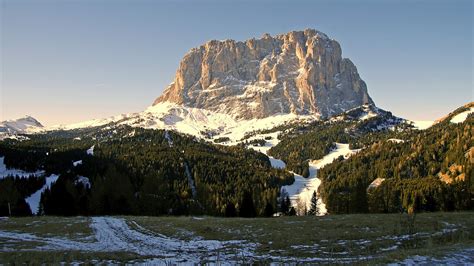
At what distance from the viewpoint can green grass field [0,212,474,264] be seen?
75.0ft

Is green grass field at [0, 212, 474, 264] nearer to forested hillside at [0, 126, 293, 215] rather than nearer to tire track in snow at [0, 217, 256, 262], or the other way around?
tire track in snow at [0, 217, 256, 262]

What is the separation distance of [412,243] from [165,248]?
1789 centimetres

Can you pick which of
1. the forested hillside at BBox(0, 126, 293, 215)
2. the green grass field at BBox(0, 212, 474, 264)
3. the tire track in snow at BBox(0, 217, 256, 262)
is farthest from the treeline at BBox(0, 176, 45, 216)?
the green grass field at BBox(0, 212, 474, 264)

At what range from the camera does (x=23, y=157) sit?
186 metres

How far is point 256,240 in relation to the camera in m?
30.1

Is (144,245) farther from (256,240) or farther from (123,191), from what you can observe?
(123,191)

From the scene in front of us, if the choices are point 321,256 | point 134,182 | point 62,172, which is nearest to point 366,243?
point 321,256

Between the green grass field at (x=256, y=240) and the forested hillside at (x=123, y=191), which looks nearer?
the green grass field at (x=256, y=240)

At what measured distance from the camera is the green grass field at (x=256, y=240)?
22859 millimetres

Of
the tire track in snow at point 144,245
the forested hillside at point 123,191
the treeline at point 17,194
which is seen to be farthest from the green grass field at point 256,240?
the treeline at point 17,194

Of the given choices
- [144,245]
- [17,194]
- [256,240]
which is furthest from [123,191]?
[256,240]

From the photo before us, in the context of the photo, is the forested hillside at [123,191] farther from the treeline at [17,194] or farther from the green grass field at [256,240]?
the green grass field at [256,240]

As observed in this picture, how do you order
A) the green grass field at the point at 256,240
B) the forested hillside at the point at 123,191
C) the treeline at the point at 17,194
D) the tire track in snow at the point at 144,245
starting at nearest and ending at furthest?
the green grass field at the point at 256,240 → the tire track in snow at the point at 144,245 → the forested hillside at the point at 123,191 → the treeline at the point at 17,194

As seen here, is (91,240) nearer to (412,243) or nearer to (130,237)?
(130,237)
